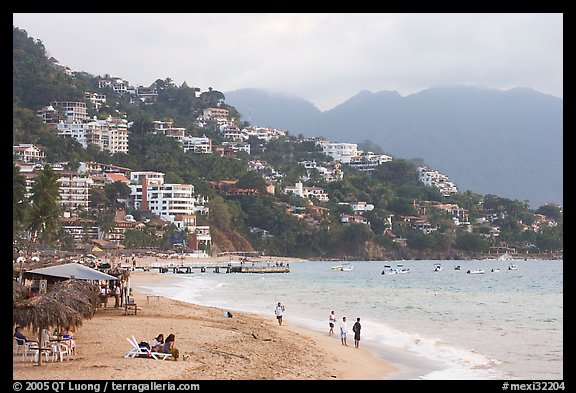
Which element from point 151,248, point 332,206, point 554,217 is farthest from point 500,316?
point 554,217

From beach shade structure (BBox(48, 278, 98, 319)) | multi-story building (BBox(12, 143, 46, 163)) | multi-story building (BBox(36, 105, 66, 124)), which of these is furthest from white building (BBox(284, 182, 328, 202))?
beach shade structure (BBox(48, 278, 98, 319))

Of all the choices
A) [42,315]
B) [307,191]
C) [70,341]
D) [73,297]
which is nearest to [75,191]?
[307,191]

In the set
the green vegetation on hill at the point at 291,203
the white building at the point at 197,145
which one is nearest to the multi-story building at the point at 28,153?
the green vegetation on hill at the point at 291,203

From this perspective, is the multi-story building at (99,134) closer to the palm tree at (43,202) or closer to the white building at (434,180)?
the white building at (434,180)

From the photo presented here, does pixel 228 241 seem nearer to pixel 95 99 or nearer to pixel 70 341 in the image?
pixel 95 99

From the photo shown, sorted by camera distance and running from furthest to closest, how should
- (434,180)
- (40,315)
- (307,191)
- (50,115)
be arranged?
(434,180)
(307,191)
(50,115)
(40,315)
